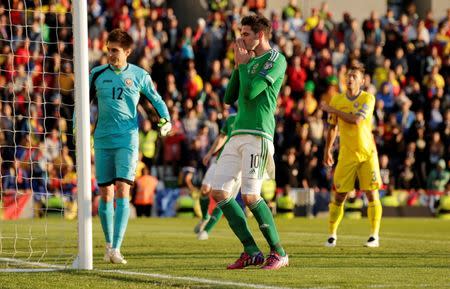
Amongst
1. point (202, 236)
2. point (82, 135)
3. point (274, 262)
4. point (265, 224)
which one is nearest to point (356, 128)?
point (202, 236)

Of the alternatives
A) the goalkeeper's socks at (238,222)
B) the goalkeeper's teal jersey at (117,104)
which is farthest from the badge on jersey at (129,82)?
the goalkeeper's socks at (238,222)

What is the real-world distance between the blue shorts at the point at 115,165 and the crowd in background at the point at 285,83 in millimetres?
11742

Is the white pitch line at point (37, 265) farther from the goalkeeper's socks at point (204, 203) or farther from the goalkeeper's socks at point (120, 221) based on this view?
the goalkeeper's socks at point (204, 203)

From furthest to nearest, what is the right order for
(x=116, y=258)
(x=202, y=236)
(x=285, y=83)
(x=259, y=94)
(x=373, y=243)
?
1. (x=285, y=83)
2. (x=202, y=236)
3. (x=373, y=243)
4. (x=116, y=258)
5. (x=259, y=94)

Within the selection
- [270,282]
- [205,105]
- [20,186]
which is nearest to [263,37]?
[270,282]

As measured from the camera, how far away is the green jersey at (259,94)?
1030 centimetres

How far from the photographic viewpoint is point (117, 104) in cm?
1148

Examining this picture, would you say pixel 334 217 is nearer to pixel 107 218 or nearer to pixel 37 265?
pixel 107 218

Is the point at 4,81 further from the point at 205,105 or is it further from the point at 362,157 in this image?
the point at 362,157

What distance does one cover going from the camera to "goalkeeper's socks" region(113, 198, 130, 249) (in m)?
11.2

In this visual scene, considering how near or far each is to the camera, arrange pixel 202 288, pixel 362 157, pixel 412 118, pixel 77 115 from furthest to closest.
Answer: pixel 412 118
pixel 362 157
pixel 77 115
pixel 202 288

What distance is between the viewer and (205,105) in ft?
89.9

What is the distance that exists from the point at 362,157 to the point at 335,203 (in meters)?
0.69

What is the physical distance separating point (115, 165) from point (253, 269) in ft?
6.58
